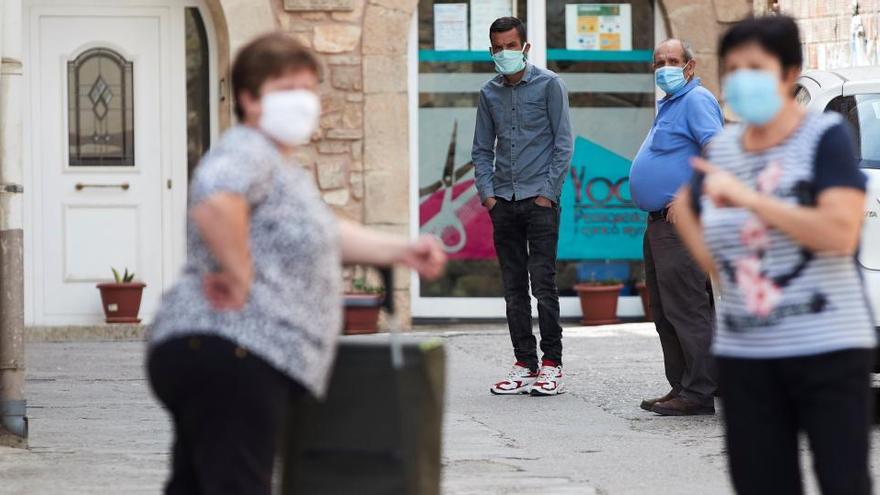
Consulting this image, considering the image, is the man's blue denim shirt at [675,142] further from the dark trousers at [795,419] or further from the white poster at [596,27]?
the white poster at [596,27]

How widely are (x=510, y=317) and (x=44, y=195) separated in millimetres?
4917

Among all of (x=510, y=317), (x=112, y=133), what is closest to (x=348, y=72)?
(x=112, y=133)

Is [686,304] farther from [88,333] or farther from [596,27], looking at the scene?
[88,333]

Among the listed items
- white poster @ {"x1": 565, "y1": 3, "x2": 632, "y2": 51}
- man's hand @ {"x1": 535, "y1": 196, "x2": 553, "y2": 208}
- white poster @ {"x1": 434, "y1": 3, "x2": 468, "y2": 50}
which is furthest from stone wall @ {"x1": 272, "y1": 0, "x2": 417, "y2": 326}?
man's hand @ {"x1": 535, "y1": 196, "x2": 553, "y2": 208}

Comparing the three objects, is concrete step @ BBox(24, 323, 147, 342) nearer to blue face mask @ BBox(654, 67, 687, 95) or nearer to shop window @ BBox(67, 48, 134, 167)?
shop window @ BBox(67, 48, 134, 167)

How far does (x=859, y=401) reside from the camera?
3652 millimetres

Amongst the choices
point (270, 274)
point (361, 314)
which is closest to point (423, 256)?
point (270, 274)

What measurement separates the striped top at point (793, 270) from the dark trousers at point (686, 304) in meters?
3.92

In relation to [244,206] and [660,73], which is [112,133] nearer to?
[660,73]

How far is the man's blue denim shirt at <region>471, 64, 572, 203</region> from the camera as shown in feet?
27.9

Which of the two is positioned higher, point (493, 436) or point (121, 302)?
point (121, 302)

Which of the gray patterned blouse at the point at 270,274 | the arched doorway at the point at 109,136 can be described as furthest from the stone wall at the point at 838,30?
the gray patterned blouse at the point at 270,274

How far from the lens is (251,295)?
3418 millimetres

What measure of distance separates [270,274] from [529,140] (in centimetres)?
521
